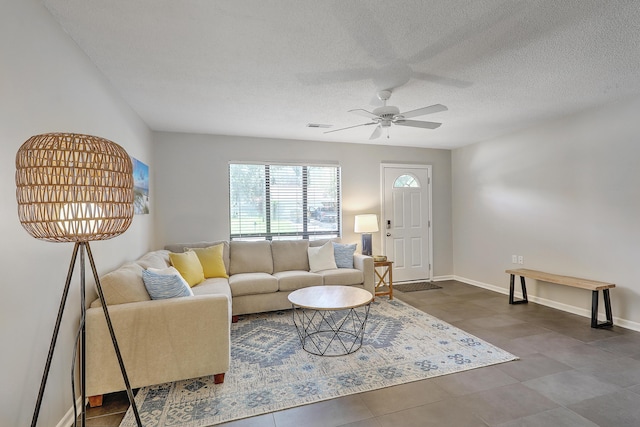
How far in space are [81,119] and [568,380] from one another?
160 inches

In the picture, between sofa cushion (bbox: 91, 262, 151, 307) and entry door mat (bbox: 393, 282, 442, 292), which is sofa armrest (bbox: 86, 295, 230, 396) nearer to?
sofa cushion (bbox: 91, 262, 151, 307)

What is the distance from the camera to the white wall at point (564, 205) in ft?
11.0

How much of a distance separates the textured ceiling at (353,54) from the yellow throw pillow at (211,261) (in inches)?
66.1

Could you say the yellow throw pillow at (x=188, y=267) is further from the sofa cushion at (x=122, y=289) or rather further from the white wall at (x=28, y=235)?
the white wall at (x=28, y=235)

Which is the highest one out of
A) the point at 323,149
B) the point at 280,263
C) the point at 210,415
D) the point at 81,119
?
the point at 323,149

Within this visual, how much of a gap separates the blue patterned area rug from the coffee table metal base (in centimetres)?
9

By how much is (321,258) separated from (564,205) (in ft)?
10.6

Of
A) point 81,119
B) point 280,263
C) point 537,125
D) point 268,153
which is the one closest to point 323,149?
point 268,153

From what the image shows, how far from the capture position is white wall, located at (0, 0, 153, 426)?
144 centimetres

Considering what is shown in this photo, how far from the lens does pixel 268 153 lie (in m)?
4.89

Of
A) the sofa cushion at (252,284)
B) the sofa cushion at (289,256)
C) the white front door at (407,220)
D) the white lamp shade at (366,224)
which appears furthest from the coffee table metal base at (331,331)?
the white front door at (407,220)

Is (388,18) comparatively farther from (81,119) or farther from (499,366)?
(499,366)

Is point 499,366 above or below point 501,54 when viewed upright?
below

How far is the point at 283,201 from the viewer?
4.99 meters
